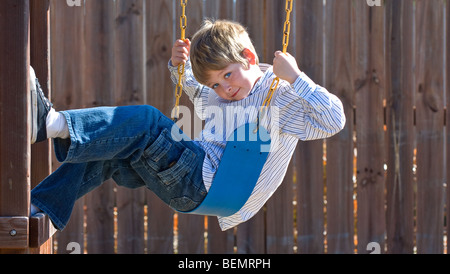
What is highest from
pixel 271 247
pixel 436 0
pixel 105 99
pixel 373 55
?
pixel 436 0

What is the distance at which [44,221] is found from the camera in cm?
242

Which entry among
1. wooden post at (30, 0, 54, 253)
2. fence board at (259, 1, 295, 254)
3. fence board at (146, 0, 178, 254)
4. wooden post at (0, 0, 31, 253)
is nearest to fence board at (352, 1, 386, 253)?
fence board at (259, 1, 295, 254)

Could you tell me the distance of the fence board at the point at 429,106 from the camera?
13.3 feet

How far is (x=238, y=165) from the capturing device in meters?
2.68

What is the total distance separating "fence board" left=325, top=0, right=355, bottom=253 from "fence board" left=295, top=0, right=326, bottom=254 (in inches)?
2.3

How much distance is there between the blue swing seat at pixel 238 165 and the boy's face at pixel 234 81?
7.8 inches

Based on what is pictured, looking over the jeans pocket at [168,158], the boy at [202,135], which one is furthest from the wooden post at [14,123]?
the jeans pocket at [168,158]

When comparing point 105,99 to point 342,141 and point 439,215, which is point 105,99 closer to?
point 342,141

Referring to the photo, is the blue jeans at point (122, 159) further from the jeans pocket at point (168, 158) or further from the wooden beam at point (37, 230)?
the wooden beam at point (37, 230)

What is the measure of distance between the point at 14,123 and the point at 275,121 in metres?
1.06

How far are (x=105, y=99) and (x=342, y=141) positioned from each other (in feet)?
4.78

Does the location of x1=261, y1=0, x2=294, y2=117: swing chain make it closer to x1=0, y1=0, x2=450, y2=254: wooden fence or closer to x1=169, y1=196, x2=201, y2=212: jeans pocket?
x1=169, y1=196, x2=201, y2=212: jeans pocket

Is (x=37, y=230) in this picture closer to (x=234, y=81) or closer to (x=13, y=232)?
(x=13, y=232)

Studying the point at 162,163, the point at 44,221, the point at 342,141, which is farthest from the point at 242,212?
the point at 342,141
